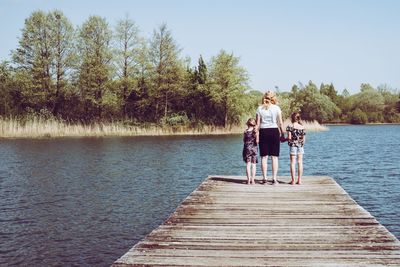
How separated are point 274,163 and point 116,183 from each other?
8.44 metres

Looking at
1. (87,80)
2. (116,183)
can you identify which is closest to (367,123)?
A: (87,80)

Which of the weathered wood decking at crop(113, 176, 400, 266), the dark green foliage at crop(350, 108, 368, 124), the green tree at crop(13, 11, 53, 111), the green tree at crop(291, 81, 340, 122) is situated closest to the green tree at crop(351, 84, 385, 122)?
the dark green foliage at crop(350, 108, 368, 124)

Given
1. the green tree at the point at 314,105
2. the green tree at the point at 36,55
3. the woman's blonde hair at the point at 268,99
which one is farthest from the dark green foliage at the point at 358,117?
the woman's blonde hair at the point at 268,99

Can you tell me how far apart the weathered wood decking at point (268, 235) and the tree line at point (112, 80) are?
41.0 m

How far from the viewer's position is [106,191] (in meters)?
15.0

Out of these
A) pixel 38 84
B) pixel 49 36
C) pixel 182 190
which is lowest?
pixel 182 190

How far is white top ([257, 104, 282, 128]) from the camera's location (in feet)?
30.9

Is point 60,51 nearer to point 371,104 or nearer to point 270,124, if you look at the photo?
point 270,124

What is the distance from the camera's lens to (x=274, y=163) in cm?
991

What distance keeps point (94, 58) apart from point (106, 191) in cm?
3743

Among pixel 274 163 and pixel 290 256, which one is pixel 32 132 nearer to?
pixel 274 163

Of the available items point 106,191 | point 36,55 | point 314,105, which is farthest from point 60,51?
point 314,105

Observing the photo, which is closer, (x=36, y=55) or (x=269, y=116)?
(x=269, y=116)

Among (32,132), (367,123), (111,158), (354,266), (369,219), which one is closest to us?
(354,266)
